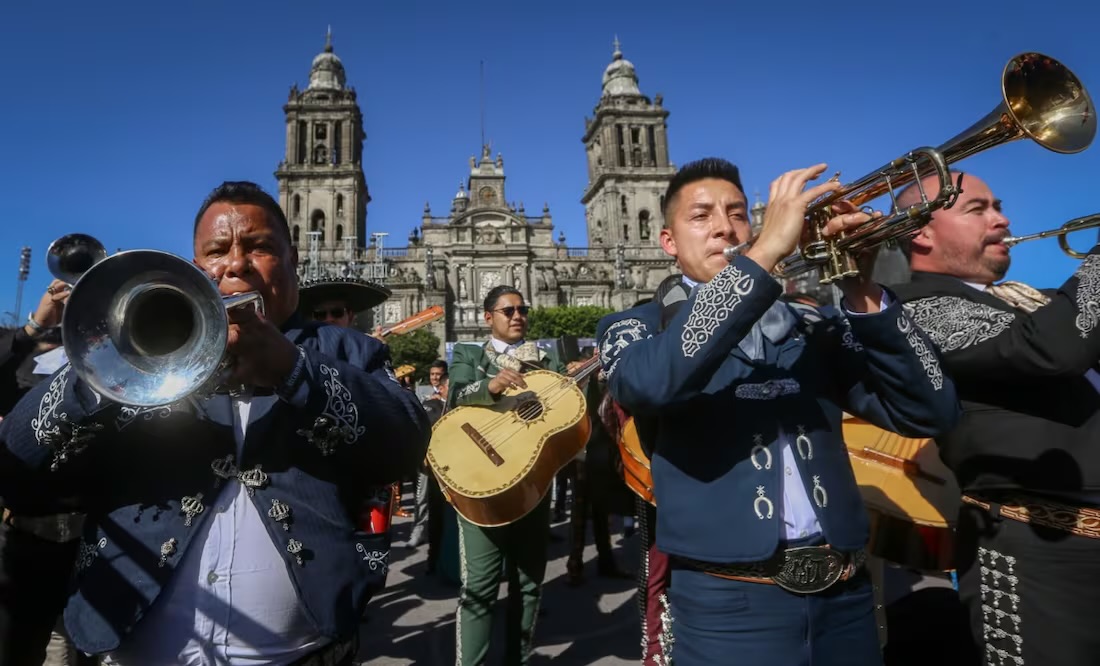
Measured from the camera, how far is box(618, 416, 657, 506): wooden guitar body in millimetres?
4000

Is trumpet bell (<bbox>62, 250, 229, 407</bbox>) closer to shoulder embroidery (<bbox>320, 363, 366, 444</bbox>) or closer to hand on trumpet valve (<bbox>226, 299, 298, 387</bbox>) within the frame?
hand on trumpet valve (<bbox>226, 299, 298, 387</bbox>)

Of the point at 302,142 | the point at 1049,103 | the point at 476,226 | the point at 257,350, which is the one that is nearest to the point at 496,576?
the point at 257,350

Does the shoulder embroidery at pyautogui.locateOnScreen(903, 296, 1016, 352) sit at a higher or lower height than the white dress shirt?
higher

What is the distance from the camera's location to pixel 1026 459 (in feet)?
7.88

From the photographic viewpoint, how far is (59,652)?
3.43 m

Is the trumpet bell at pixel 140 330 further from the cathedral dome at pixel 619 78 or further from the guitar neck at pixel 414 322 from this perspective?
the cathedral dome at pixel 619 78

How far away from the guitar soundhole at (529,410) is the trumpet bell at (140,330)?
289cm

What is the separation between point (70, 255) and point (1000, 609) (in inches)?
174

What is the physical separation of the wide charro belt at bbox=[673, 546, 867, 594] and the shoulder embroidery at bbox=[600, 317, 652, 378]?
0.79m

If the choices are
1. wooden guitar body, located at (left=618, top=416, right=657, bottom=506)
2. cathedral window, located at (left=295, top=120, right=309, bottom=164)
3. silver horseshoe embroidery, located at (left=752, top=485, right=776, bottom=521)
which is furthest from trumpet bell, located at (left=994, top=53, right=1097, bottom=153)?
cathedral window, located at (left=295, top=120, right=309, bottom=164)

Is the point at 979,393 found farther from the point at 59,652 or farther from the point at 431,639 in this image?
the point at 59,652

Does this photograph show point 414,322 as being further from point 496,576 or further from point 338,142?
point 338,142

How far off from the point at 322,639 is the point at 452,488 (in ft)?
6.83

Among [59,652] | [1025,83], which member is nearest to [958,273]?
[1025,83]
